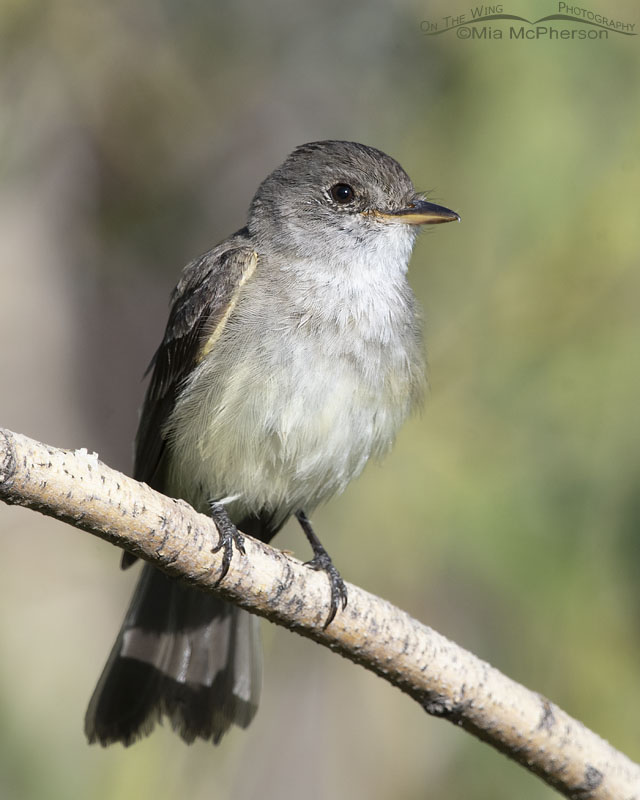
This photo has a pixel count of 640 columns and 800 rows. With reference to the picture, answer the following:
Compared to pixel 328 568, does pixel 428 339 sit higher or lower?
higher

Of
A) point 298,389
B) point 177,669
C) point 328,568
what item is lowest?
point 177,669

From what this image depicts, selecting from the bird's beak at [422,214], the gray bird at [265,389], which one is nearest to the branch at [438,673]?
the gray bird at [265,389]

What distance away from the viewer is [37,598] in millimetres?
4707

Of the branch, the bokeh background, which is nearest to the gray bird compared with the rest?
the branch

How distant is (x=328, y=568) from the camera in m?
3.63

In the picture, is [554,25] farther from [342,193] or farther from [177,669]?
[177,669]

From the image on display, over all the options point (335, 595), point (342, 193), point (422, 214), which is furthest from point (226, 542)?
point (342, 193)

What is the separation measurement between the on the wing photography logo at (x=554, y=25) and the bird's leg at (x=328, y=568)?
92.2 inches

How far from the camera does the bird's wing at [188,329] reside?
3723mm

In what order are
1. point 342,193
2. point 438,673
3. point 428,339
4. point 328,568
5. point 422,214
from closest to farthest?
point 438,673 → point 328,568 → point 422,214 → point 342,193 → point 428,339

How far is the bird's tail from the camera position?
12.7 feet

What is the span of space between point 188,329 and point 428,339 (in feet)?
4.04

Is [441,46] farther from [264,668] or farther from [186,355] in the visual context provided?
[264,668]

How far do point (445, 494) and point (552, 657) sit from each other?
77 cm
